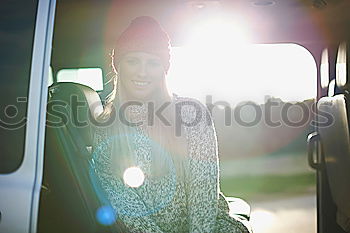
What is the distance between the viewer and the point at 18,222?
201 centimetres

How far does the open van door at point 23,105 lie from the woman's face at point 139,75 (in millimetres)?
386

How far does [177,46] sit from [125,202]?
1431 mm

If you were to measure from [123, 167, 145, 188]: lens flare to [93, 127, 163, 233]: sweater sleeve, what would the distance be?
0.09 feet

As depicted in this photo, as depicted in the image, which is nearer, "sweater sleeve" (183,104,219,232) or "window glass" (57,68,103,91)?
"sweater sleeve" (183,104,219,232)

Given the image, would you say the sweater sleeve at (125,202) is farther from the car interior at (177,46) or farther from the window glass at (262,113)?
the window glass at (262,113)

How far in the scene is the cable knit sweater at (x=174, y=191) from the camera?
2.24m

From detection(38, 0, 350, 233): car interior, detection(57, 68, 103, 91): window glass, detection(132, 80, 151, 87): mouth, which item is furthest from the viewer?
detection(57, 68, 103, 91): window glass

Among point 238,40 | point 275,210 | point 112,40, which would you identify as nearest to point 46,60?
point 112,40

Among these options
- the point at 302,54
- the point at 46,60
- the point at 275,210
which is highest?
the point at 302,54

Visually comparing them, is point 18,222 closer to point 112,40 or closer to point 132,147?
point 132,147

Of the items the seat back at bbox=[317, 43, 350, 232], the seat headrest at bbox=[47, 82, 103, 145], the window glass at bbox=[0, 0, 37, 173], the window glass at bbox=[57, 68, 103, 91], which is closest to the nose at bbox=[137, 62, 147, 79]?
the seat headrest at bbox=[47, 82, 103, 145]

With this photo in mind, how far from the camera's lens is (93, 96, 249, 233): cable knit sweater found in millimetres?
2238

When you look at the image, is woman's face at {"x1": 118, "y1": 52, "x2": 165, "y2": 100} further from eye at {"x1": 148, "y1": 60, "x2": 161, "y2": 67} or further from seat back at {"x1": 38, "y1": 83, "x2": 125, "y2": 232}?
seat back at {"x1": 38, "y1": 83, "x2": 125, "y2": 232}

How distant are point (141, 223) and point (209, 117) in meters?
0.52
